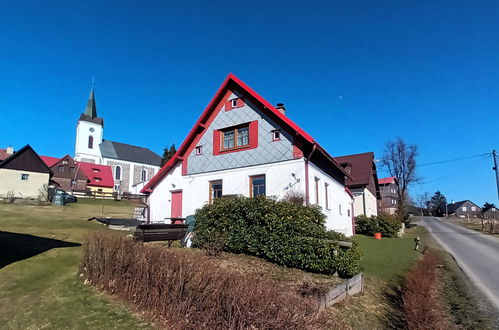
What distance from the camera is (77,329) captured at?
550 centimetres

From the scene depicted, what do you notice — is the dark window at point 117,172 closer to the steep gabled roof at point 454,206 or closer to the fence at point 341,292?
the fence at point 341,292

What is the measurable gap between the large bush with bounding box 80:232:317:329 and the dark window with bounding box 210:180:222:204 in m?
10.6

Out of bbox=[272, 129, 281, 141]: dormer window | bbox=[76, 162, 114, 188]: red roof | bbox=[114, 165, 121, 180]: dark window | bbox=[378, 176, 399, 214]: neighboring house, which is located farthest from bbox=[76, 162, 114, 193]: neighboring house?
bbox=[378, 176, 399, 214]: neighboring house

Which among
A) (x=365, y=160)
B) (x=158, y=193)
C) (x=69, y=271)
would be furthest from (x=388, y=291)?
(x=365, y=160)

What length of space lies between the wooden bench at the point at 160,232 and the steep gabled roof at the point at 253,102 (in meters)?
6.86

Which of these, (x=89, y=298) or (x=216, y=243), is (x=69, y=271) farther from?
(x=216, y=243)

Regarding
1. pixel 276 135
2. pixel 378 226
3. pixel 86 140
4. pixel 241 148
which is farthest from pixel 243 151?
pixel 86 140

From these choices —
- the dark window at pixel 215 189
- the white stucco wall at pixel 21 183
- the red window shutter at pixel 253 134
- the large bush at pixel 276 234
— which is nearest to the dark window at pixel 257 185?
the red window shutter at pixel 253 134

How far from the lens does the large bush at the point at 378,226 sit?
27.4 meters

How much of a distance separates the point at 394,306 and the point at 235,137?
40.1 ft

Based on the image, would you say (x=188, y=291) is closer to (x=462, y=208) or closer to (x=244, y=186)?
(x=244, y=186)

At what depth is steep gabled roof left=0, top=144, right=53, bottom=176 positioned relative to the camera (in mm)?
39947

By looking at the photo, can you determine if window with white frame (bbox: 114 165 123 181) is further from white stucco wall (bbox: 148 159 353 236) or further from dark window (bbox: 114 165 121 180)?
white stucco wall (bbox: 148 159 353 236)

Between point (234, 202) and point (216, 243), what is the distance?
6.35ft
